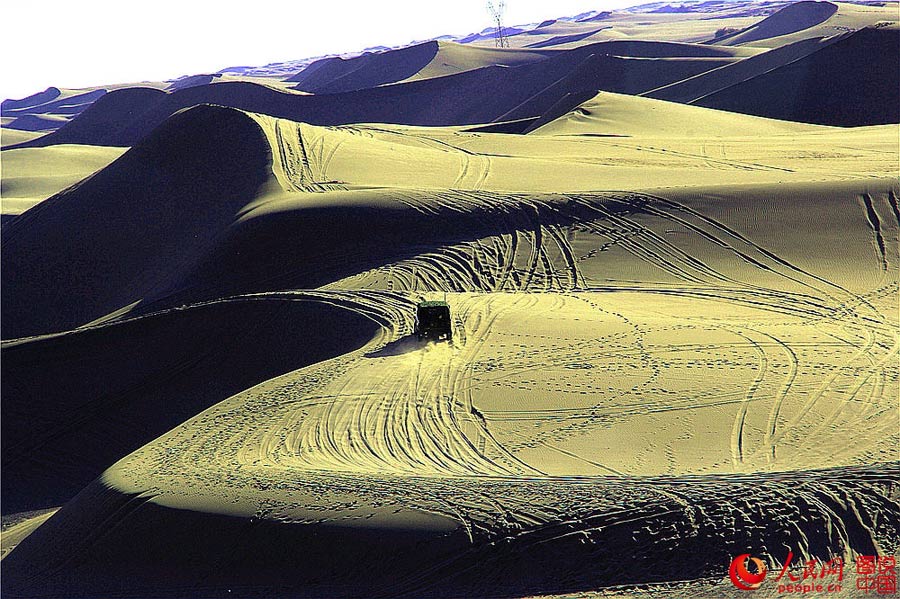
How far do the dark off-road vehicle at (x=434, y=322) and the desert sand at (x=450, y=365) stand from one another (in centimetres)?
22

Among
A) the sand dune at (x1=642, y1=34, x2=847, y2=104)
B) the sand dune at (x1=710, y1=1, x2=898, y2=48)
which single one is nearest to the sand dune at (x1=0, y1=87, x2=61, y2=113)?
the sand dune at (x1=710, y1=1, x2=898, y2=48)

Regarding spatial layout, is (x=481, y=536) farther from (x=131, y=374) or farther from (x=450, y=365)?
(x=131, y=374)

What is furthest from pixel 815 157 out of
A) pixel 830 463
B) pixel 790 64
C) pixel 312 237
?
pixel 790 64

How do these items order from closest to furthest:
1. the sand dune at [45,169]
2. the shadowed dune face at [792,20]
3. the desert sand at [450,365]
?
the desert sand at [450,365] → the sand dune at [45,169] → the shadowed dune face at [792,20]

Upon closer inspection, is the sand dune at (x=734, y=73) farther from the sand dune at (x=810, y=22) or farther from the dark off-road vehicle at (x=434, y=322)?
the dark off-road vehicle at (x=434, y=322)

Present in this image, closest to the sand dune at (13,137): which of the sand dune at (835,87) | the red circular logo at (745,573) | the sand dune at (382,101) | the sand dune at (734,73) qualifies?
the sand dune at (382,101)

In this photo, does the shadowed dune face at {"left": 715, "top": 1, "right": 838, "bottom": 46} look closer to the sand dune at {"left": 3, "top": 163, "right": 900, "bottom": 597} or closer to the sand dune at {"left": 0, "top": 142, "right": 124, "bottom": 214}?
the sand dune at {"left": 0, "top": 142, "right": 124, "bottom": 214}

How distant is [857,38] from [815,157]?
28137mm

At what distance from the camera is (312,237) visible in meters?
20.3

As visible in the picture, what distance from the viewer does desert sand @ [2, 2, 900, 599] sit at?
25.0ft

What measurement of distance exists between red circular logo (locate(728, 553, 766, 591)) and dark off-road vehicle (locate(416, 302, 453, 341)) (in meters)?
6.83

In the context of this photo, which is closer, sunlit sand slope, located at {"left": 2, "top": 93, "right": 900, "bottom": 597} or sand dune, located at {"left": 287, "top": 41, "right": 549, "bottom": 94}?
sunlit sand slope, located at {"left": 2, "top": 93, "right": 900, "bottom": 597}

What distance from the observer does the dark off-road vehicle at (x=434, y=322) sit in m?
13.2

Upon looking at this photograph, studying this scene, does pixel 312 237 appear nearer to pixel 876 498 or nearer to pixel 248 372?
pixel 248 372
